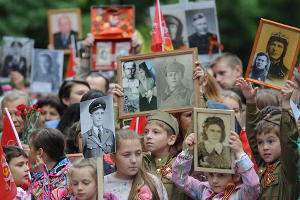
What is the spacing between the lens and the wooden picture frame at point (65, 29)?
39.0 feet

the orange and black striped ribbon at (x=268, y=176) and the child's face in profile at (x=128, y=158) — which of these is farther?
the orange and black striped ribbon at (x=268, y=176)

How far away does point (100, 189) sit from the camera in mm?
5781

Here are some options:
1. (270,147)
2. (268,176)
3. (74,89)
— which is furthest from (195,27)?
(268,176)

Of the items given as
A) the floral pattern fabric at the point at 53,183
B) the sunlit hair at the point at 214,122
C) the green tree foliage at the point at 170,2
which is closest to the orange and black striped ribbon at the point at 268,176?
the sunlit hair at the point at 214,122

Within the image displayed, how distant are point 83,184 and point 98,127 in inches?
20.1

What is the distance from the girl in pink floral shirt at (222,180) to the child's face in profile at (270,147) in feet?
1.61

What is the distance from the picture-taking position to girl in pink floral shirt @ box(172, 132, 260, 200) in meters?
5.71

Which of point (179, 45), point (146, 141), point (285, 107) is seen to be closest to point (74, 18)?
point (179, 45)

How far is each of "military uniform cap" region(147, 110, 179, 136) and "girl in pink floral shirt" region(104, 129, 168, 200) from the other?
530 mm

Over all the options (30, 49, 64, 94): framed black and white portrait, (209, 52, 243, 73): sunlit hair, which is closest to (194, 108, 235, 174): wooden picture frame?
(209, 52, 243, 73): sunlit hair

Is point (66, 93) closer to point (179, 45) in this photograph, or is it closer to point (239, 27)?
point (179, 45)

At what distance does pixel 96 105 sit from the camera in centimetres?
606

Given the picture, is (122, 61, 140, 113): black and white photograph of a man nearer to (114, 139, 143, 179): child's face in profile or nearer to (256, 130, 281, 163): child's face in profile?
(114, 139, 143, 179): child's face in profile

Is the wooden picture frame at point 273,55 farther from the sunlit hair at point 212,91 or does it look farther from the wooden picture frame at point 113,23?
the wooden picture frame at point 113,23
